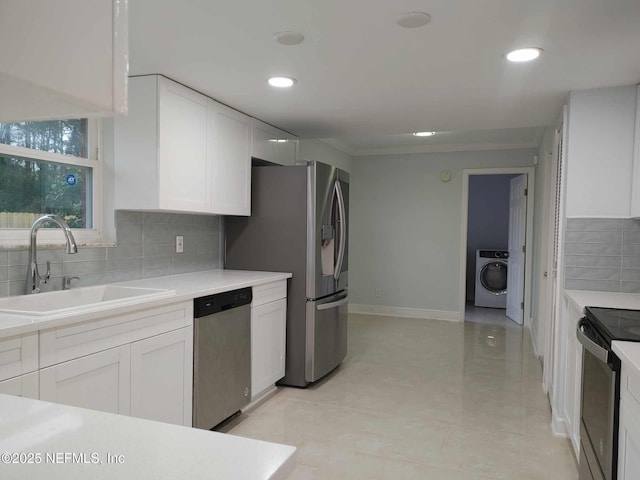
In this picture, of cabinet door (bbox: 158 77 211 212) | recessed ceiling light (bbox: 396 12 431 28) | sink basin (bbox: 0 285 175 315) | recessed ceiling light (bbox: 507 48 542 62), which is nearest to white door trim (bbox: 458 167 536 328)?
recessed ceiling light (bbox: 507 48 542 62)

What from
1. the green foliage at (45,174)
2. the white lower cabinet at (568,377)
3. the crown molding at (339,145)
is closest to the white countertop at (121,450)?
the green foliage at (45,174)

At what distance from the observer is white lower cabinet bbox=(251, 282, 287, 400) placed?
10.1 feet

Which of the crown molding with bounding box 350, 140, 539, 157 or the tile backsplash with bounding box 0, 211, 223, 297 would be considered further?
the crown molding with bounding box 350, 140, 539, 157

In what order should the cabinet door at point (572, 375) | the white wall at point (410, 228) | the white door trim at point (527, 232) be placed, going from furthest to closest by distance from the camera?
the white wall at point (410, 228) → the white door trim at point (527, 232) → the cabinet door at point (572, 375)

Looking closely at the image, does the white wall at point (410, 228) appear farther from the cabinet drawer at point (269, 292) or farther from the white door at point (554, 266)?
the cabinet drawer at point (269, 292)

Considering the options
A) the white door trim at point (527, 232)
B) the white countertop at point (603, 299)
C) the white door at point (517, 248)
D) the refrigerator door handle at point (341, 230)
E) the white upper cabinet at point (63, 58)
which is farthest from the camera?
Answer: the white door at point (517, 248)

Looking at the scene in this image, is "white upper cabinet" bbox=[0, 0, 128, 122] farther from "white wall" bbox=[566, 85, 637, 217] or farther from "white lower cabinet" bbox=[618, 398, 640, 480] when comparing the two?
"white wall" bbox=[566, 85, 637, 217]

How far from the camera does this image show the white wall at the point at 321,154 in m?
5.17

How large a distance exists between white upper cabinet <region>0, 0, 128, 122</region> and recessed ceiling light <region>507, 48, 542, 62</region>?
205cm

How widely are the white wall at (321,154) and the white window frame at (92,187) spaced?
2.39 m

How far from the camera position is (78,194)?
260 centimetres

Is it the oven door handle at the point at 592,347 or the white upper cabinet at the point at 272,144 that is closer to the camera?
the oven door handle at the point at 592,347

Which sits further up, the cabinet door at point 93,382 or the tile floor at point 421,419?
the cabinet door at point 93,382

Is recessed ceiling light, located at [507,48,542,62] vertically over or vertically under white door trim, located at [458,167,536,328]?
over
